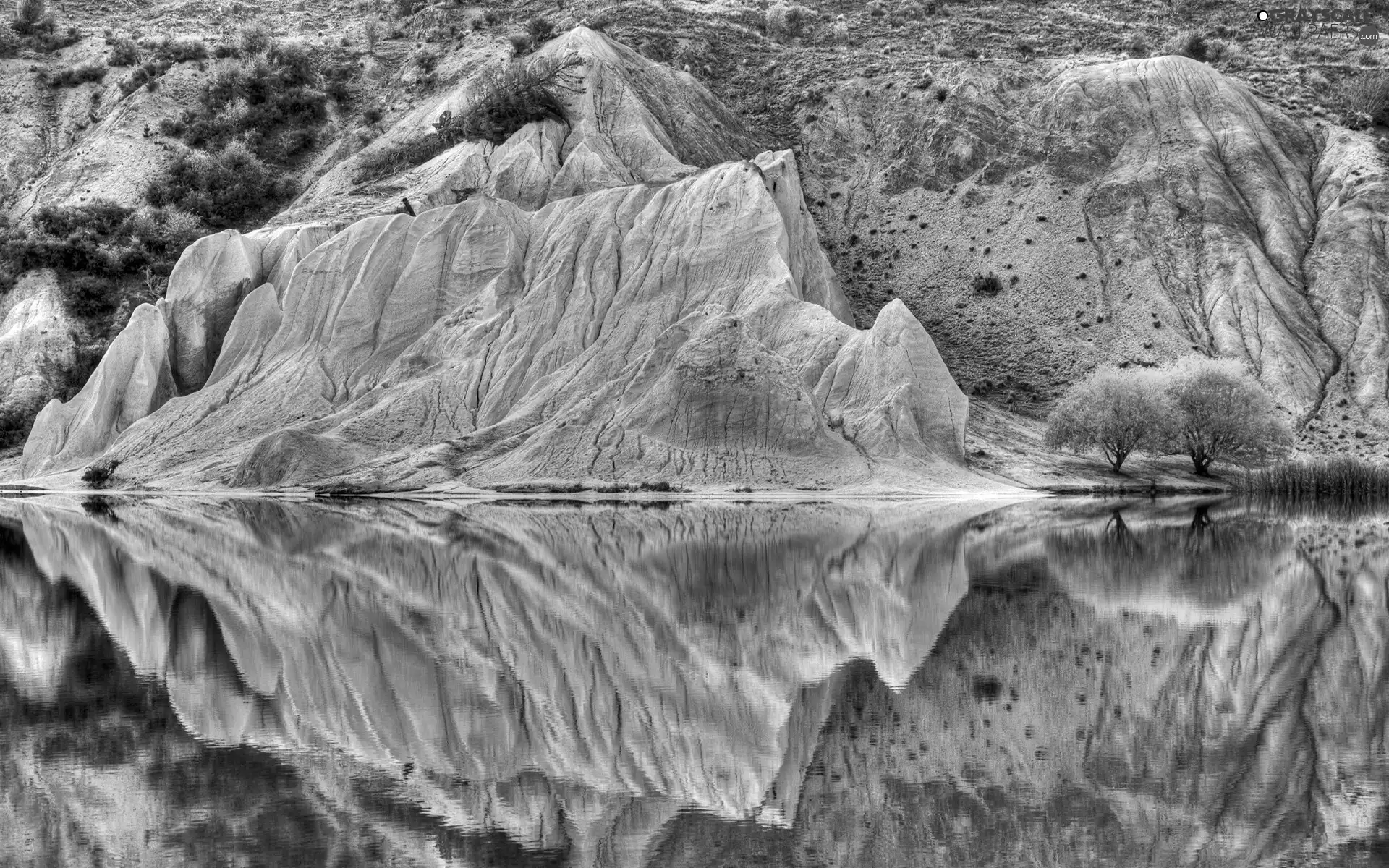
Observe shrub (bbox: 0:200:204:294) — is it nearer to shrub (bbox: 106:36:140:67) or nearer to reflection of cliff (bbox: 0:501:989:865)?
shrub (bbox: 106:36:140:67)

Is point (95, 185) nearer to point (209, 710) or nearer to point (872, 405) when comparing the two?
point (872, 405)

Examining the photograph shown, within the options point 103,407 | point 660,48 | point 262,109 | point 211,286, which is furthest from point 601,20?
point 103,407

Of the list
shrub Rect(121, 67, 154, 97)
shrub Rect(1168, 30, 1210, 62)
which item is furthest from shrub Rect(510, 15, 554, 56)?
shrub Rect(1168, 30, 1210, 62)

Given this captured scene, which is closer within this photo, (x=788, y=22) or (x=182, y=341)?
(x=182, y=341)

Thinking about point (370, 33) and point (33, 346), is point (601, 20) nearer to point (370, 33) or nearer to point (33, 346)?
point (370, 33)

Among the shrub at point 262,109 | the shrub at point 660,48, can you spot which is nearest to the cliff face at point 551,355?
the shrub at point 660,48
